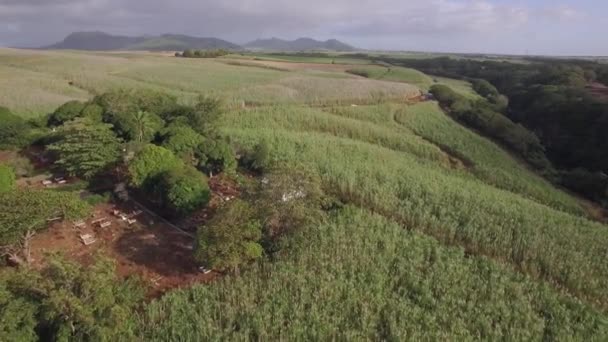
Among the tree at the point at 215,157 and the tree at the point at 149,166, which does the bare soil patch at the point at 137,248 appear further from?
the tree at the point at 215,157

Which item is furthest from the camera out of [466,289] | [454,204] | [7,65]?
[7,65]

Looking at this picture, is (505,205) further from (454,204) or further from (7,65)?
(7,65)

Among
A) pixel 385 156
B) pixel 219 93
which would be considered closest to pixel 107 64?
pixel 219 93

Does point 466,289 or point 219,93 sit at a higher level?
point 219,93

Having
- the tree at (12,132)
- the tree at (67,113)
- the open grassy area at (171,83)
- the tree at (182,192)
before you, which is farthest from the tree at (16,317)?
the open grassy area at (171,83)

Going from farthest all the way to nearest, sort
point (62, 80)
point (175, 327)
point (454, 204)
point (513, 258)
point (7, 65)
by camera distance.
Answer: point (7, 65), point (62, 80), point (454, 204), point (513, 258), point (175, 327)

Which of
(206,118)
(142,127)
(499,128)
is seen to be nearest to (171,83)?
(206,118)
